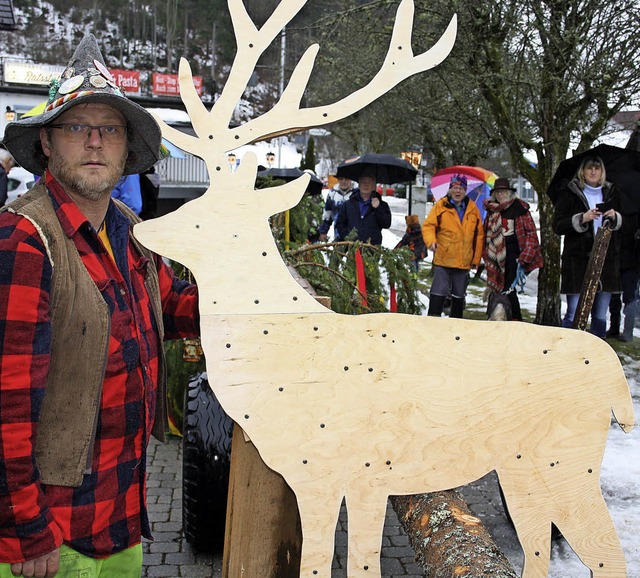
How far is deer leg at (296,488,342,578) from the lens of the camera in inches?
90.8

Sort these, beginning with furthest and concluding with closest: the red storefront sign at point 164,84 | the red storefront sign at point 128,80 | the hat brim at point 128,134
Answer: the red storefront sign at point 164,84, the red storefront sign at point 128,80, the hat brim at point 128,134

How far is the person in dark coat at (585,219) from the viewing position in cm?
593

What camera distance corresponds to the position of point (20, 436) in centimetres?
175

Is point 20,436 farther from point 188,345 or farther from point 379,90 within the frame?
point 188,345

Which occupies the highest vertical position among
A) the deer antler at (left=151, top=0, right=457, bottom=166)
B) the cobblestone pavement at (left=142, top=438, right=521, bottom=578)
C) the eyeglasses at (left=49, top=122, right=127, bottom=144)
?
the deer antler at (left=151, top=0, right=457, bottom=166)

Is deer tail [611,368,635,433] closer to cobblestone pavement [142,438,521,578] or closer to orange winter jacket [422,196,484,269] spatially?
cobblestone pavement [142,438,521,578]

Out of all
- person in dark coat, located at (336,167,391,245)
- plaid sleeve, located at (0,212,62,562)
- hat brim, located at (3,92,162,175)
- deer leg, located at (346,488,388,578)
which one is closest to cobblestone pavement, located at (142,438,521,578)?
deer leg, located at (346,488,388,578)

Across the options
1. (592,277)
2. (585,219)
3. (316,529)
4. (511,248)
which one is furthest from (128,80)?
(316,529)

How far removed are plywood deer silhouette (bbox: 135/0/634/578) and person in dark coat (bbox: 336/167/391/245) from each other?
5534mm

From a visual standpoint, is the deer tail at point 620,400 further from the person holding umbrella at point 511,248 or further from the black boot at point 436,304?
the black boot at point 436,304

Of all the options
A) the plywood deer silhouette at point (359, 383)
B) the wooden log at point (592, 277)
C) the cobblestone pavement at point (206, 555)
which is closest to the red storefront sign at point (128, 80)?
the cobblestone pavement at point (206, 555)

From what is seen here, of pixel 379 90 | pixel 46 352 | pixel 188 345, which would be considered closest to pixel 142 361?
pixel 46 352

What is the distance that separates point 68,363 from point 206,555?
6.65ft

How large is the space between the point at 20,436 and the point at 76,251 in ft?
1.72
